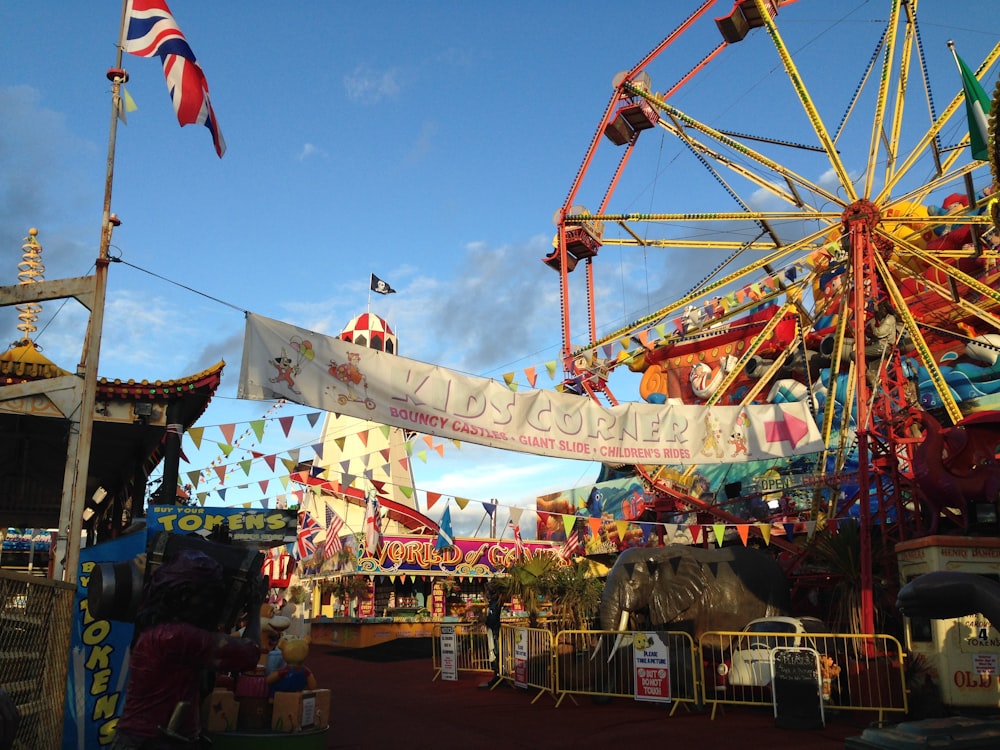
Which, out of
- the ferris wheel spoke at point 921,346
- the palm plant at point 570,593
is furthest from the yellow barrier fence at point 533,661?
the palm plant at point 570,593

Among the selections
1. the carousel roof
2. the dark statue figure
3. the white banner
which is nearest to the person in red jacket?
the dark statue figure

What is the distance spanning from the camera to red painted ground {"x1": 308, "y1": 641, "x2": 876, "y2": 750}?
9.55 metres

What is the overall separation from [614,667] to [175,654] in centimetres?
949

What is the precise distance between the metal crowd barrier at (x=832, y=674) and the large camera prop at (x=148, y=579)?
792cm

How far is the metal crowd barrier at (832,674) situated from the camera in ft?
35.1

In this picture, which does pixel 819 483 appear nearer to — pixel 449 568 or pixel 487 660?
pixel 487 660

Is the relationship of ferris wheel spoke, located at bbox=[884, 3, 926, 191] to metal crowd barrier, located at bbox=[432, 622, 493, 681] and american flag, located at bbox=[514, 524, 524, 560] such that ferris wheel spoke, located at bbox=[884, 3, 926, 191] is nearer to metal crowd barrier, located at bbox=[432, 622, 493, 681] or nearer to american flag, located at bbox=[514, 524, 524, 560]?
metal crowd barrier, located at bbox=[432, 622, 493, 681]

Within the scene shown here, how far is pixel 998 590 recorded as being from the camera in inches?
160

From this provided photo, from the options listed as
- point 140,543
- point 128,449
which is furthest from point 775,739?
point 128,449

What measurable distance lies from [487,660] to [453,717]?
24.1 feet

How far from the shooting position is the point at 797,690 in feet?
34.2

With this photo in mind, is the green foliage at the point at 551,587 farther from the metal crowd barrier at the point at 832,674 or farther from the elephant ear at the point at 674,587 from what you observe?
the metal crowd barrier at the point at 832,674

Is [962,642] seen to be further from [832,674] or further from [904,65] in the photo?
[904,65]

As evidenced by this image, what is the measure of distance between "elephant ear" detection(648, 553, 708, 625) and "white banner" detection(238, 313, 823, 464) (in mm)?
2727
